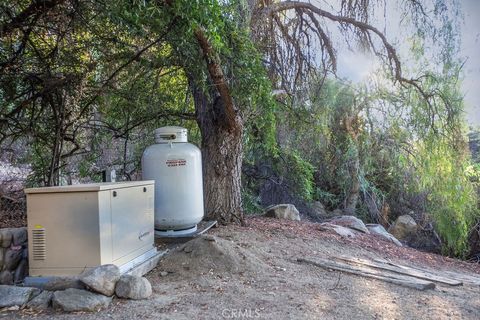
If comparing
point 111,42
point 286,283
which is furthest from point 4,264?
point 111,42

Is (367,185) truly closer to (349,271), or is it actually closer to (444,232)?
Result: (444,232)

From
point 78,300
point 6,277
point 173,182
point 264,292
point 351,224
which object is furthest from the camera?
point 351,224

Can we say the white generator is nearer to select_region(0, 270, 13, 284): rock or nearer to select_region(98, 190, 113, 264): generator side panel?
select_region(98, 190, 113, 264): generator side panel

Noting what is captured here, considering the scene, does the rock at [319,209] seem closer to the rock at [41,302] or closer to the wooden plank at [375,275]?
the wooden plank at [375,275]

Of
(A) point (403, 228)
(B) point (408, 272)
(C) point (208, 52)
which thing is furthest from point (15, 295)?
(A) point (403, 228)

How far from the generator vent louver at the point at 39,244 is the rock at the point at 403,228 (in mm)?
8390

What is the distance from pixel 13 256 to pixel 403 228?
339 inches

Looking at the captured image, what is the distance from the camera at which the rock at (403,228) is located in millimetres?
9922

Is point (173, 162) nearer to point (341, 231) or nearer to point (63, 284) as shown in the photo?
point (63, 284)

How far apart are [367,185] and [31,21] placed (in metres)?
8.47

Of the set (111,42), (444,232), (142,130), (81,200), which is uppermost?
(111,42)

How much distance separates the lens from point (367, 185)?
10.6 m

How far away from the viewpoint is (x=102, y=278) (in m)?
3.38

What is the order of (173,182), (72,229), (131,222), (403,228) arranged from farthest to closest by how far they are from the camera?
1. (403,228)
2. (173,182)
3. (131,222)
4. (72,229)
